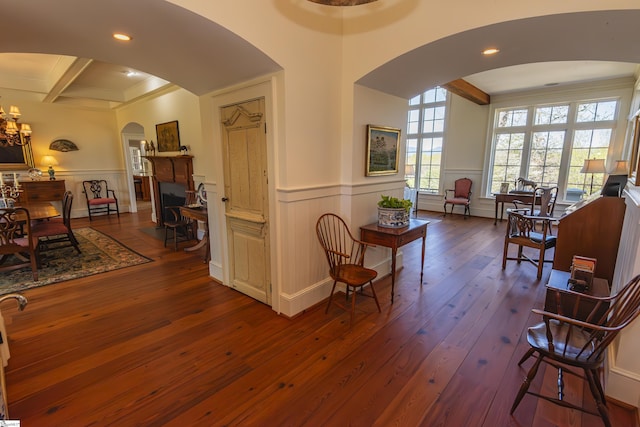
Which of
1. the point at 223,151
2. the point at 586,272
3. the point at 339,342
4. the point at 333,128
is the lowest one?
the point at 339,342

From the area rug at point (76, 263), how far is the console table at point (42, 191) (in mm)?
2177

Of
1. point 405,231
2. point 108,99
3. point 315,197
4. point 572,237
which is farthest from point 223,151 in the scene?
point 108,99

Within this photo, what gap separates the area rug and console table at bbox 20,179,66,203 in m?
2.18

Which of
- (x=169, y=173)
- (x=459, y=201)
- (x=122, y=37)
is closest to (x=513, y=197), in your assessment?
(x=459, y=201)

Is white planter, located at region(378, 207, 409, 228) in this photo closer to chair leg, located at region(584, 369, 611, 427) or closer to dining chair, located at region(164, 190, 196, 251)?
chair leg, located at region(584, 369, 611, 427)

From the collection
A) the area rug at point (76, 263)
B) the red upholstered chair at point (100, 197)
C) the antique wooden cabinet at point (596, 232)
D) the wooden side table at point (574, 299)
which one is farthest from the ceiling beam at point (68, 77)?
the antique wooden cabinet at point (596, 232)

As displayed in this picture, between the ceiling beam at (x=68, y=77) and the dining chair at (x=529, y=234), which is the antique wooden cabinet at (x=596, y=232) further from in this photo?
the ceiling beam at (x=68, y=77)

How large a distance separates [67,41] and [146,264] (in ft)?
9.23

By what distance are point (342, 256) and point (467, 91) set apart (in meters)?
4.95

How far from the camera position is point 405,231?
2.98 m

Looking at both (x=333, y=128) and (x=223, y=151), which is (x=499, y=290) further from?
(x=223, y=151)

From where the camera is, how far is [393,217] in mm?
3123

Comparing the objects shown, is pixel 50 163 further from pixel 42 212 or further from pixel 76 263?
pixel 76 263

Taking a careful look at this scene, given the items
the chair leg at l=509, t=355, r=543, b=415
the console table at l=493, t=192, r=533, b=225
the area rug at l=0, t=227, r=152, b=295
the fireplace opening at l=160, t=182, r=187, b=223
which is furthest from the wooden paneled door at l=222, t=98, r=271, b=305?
the console table at l=493, t=192, r=533, b=225
